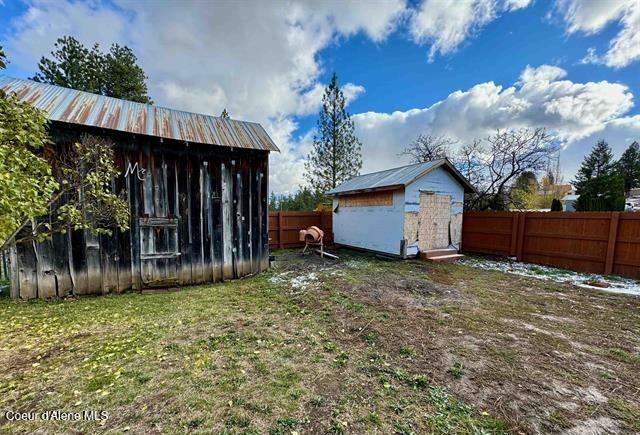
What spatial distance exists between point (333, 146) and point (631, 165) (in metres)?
35.2

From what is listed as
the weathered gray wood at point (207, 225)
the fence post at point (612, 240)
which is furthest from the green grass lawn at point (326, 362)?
the fence post at point (612, 240)

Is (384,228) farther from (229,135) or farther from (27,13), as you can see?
(27,13)

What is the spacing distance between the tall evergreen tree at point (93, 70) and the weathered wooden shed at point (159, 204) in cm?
1026

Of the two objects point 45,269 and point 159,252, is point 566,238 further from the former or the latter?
point 45,269

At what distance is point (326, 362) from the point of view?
110 inches

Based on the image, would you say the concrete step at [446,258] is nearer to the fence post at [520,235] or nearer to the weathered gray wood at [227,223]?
the fence post at [520,235]

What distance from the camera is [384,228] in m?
9.45

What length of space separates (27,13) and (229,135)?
18.1 feet

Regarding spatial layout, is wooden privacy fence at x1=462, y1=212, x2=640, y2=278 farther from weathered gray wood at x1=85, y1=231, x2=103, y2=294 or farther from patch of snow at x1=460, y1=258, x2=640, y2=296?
weathered gray wood at x1=85, y1=231, x2=103, y2=294

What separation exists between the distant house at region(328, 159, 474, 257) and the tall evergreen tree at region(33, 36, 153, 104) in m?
14.1

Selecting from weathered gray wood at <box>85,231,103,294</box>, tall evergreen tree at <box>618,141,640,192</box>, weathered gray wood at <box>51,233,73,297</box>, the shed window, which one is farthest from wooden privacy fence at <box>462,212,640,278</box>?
tall evergreen tree at <box>618,141,640,192</box>

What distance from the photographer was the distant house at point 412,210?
8.74m

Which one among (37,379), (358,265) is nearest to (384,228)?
(358,265)

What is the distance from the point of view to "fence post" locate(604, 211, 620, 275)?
6.62 m
